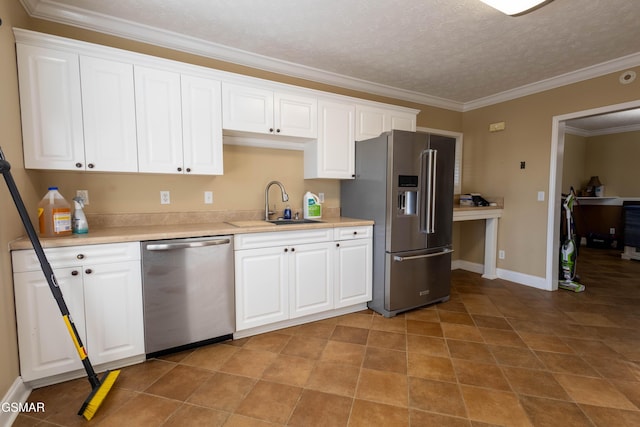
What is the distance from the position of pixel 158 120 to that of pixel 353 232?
1868 millimetres

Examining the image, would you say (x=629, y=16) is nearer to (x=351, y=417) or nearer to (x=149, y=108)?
(x=351, y=417)

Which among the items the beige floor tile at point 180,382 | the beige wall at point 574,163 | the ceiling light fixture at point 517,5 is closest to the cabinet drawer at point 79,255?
the beige floor tile at point 180,382

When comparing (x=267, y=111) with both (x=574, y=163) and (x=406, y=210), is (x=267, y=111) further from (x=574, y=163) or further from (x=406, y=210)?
(x=574, y=163)

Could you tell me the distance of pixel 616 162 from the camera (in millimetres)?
5953

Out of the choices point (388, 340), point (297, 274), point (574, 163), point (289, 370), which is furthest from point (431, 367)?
point (574, 163)

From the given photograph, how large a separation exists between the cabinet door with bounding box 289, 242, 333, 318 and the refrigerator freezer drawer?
582 mm

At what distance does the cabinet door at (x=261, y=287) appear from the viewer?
2.31 m

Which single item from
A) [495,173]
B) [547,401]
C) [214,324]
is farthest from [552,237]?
[214,324]

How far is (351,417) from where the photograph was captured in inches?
61.4

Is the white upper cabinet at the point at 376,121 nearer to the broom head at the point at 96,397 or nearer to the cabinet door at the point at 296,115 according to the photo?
the cabinet door at the point at 296,115

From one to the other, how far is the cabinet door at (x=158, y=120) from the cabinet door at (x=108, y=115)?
0.05 metres

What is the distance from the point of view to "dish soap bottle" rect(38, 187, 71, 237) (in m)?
1.86

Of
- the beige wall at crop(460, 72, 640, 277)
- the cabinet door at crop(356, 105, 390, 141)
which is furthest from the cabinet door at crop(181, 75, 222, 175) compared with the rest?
the beige wall at crop(460, 72, 640, 277)

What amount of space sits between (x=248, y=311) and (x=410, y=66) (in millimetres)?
2874
